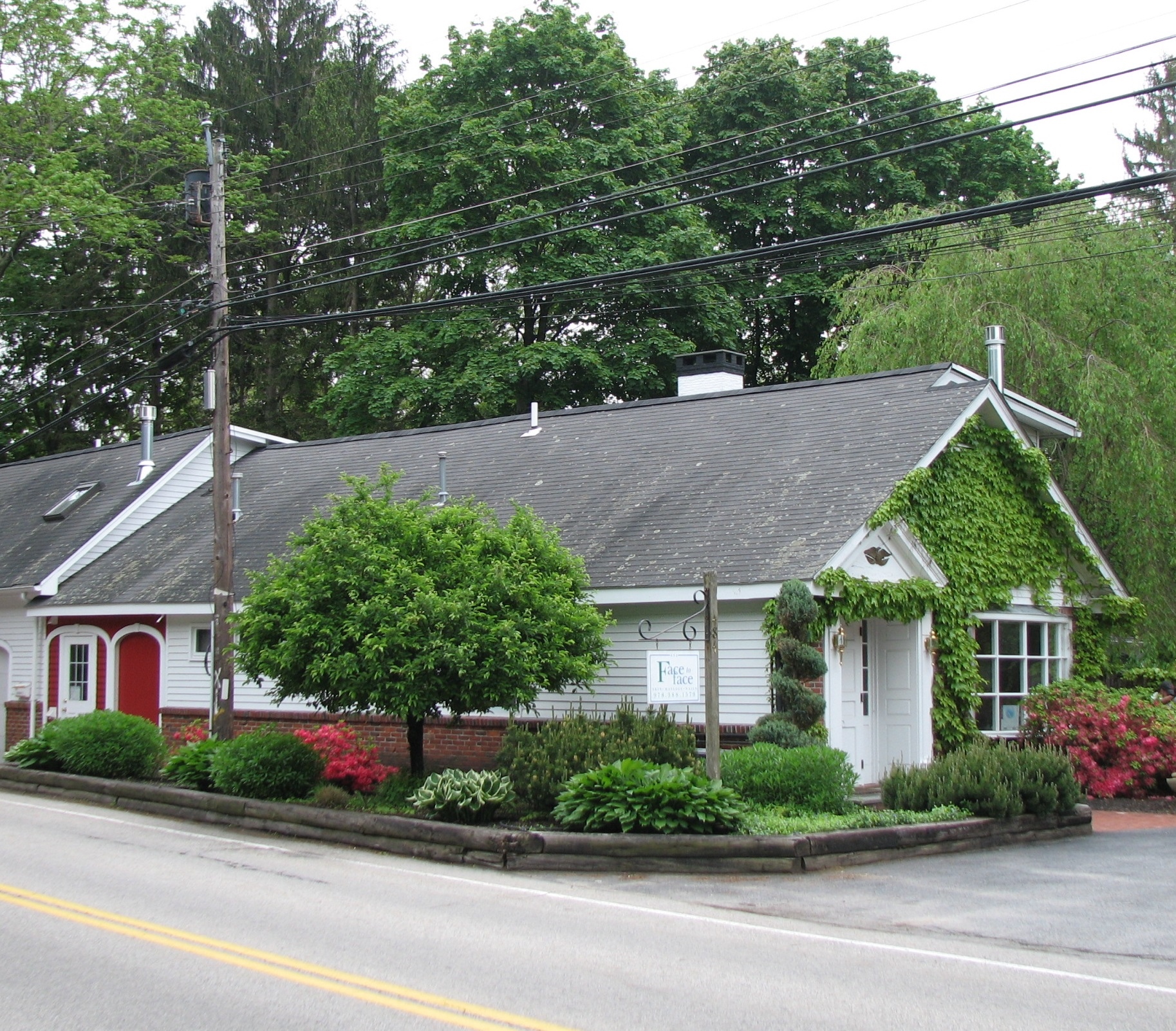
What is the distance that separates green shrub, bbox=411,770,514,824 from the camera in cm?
1388

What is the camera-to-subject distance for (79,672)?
25.0 m

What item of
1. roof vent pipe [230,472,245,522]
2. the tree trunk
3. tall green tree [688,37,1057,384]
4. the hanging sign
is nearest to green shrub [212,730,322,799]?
the tree trunk

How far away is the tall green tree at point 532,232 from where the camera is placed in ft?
112

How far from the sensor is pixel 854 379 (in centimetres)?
2138

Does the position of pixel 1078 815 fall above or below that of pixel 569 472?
below

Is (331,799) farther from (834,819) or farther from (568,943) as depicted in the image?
(568,943)

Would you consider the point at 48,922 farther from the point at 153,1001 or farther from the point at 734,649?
the point at 734,649

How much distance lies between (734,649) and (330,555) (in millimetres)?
5166

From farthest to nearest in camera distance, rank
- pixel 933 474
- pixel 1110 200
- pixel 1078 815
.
Answer: pixel 1110 200
pixel 933 474
pixel 1078 815

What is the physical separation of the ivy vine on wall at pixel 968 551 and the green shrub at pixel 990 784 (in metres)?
2.55

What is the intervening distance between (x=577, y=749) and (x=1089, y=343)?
47.5ft

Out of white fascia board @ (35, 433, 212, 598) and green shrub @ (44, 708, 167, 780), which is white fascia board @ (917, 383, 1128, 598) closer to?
green shrub @ (44, 708, 167, 780)

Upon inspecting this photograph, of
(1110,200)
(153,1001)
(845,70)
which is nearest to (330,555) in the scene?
(153,1001)

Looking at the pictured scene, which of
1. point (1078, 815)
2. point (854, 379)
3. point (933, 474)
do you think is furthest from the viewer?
point (854, 379)
